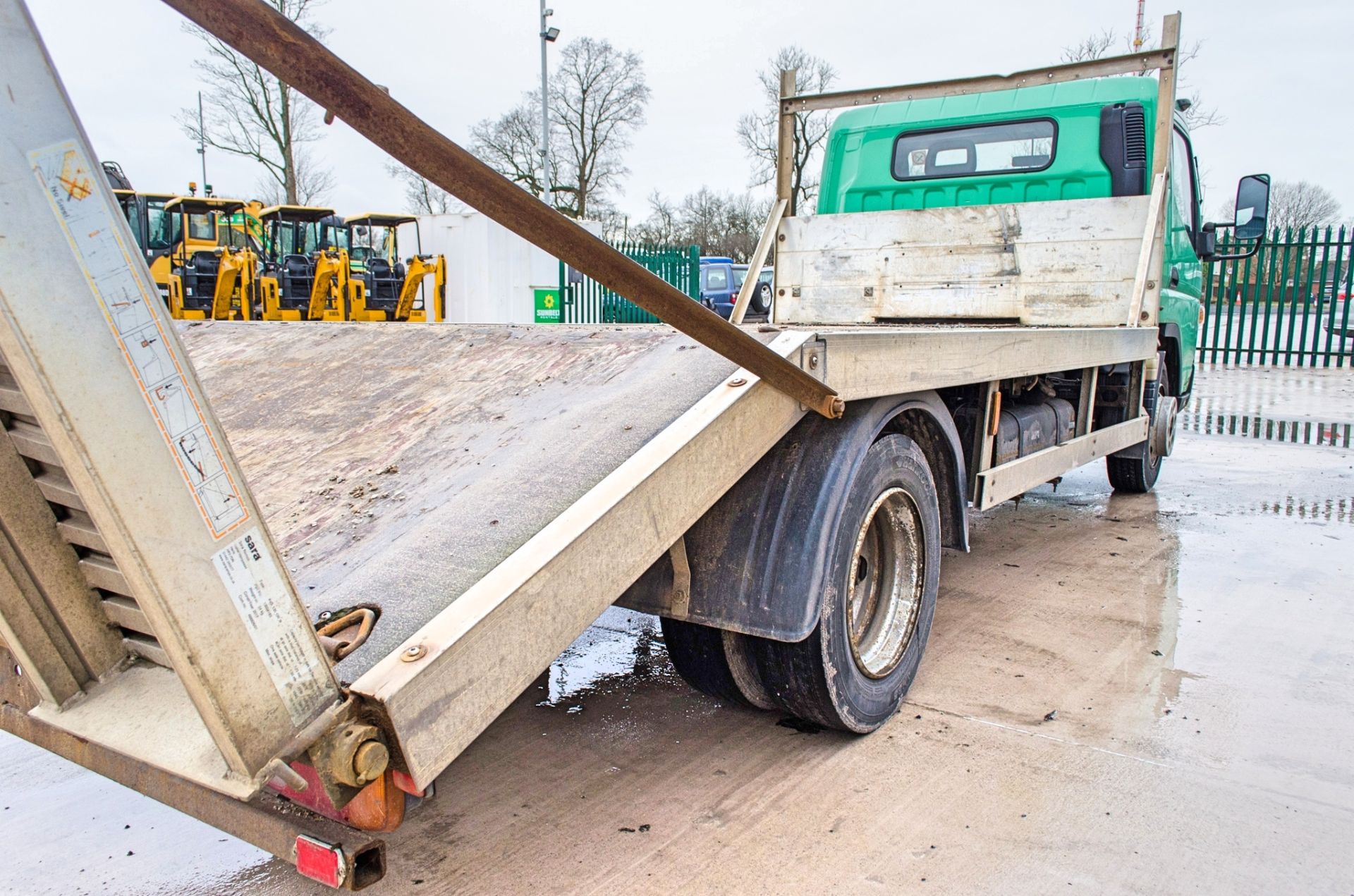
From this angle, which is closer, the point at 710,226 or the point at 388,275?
the point at 388,275

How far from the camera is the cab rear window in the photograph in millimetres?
5398

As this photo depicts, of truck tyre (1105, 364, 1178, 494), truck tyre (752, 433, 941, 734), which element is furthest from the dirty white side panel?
truck tyre (752, 433, 941, 734)

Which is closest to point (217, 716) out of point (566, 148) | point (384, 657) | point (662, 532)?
point (384, 657)

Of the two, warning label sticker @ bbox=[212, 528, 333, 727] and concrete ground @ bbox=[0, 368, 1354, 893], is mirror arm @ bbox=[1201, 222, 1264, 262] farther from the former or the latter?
warning label sticker @ bbox=[212, 528, 333, 727]

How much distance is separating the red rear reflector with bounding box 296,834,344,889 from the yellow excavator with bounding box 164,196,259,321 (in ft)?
46.4

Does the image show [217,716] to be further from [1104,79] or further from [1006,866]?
[1104,79]

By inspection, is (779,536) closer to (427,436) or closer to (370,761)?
(427,436)

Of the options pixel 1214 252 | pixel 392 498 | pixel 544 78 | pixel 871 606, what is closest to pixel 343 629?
pixel 392 498

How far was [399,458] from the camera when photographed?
87.8 inches

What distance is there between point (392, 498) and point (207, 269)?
15.7 meters

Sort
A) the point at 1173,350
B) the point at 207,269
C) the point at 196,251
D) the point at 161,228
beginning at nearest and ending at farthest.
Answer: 1. the point at 1173,350
2. the point at 207,269
3. the point at 196,251
4. the point at 161,228

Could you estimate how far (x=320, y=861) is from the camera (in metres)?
1.54

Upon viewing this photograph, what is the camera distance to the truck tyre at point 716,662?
276 cm

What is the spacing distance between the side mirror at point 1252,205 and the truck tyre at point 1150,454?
94cm
